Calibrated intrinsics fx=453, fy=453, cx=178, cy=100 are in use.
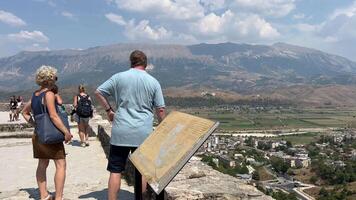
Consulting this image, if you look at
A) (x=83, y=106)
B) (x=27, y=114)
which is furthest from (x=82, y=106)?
(x=27, y=114)

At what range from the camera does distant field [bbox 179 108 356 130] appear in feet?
411

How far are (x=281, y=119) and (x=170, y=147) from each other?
14191 cm

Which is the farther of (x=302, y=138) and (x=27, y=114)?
(x=302, y=138)

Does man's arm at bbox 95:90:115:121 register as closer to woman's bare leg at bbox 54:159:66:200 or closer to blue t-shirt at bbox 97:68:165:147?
blue t-shirt at bbox 97:68:165:147

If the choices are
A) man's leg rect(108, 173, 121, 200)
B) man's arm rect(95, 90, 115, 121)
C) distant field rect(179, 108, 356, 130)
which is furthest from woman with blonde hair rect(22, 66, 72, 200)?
distant field rect(179, 108, 356, 130)

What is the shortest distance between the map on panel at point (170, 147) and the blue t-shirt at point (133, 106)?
40cm

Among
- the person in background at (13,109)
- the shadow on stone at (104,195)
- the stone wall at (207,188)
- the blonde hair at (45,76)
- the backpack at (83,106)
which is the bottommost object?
the person in background at (13,109)

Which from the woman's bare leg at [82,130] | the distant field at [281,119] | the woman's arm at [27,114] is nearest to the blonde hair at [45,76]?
the woman's arm at [27,114]

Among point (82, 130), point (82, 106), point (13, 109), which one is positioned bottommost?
point (13, 109)

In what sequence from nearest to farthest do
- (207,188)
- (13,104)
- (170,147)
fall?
1. (170,147)
2. (207,188)
3. (13,104)

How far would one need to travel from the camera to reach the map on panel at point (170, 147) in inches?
141

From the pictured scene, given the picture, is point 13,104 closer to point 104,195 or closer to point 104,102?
point 104,195

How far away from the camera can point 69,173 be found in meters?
9.11

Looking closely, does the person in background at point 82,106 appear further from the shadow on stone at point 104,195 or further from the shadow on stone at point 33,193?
the shadow on stone at point 104,195
